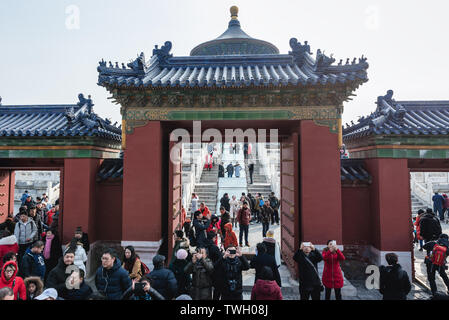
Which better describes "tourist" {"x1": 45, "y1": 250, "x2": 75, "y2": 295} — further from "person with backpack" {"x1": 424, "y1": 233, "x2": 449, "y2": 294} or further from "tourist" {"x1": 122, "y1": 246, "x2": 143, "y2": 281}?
"person with backpack" {"x1": 424, "y1": 233, "x2": 449, "y2": 294}

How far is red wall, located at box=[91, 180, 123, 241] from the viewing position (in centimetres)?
748

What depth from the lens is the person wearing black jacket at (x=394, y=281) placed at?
13.8ft

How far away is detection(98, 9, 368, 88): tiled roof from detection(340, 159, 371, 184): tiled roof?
8.29ft

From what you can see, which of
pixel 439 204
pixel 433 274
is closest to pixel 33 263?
pixel 433 274

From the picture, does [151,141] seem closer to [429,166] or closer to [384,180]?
[384,180]

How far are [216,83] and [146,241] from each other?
4329mm

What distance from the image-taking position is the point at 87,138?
23.9ft

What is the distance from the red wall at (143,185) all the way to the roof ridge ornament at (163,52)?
2921mm

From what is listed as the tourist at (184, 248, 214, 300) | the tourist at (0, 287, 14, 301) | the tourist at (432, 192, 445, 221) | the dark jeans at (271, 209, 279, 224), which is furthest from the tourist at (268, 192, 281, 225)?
the tourist at (0, 287, 14, 301)

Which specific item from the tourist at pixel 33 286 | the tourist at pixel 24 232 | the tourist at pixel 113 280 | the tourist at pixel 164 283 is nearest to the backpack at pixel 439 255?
the tourist at pixel 164 283

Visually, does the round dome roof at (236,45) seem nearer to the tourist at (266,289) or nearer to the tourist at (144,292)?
the tourist at (266,289)

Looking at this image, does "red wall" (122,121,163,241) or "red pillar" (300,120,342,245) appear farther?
"red wall" (122,121,163,241)
